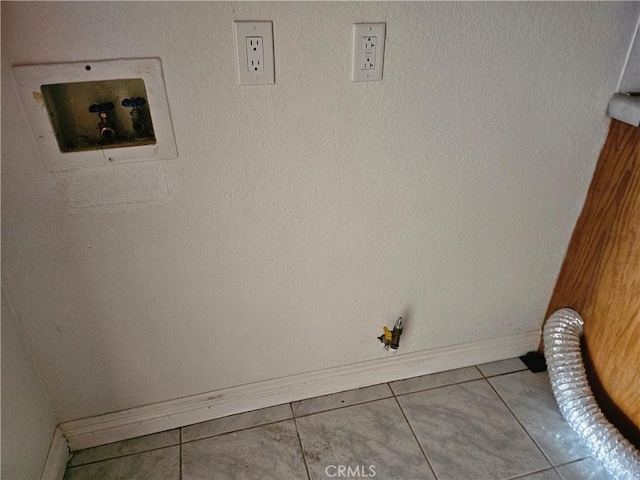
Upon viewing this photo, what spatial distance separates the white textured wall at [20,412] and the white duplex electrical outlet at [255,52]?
728 millimetres

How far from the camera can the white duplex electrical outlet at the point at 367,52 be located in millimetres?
961

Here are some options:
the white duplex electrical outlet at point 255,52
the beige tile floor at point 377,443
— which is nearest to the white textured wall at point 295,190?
the white duplex electrical outlet at point 255,52

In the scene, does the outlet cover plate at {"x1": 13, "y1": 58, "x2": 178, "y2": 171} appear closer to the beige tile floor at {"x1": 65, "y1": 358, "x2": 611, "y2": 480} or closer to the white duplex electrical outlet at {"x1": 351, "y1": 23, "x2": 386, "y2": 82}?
the white duplex electrical outlet at {"x1": 351, "y1": 23, "x2": 386, "y2": 82}

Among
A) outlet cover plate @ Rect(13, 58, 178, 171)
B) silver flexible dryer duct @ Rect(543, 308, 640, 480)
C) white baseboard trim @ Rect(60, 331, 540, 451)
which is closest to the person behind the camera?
outlet cover plate @ Rect(13, 58, 178, 171)

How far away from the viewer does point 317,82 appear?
3.26ft

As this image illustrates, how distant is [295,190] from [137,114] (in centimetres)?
38

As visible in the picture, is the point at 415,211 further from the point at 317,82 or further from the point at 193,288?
the point at 193,288

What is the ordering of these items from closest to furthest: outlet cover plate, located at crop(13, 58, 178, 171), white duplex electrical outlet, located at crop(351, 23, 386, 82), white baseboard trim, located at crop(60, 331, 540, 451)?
outlet cover plate, located at crop(13, 58, 178, 171) < white duplex electrical outlet, located at crop(351, 23, 386, 82) < white baseboard trim, located at crop(60, 331, 540, 451)

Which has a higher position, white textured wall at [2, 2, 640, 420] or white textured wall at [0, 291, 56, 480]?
white textured wall at [2, 2, 640, 420]

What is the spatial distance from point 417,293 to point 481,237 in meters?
0.24

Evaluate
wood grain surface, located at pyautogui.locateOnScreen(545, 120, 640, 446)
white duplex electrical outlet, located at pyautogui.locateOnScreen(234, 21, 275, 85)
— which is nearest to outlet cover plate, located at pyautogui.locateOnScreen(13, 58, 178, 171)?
white duplex electrical outlet, located at pyautogui.locateOnScreen(234, 21, 275, 85)

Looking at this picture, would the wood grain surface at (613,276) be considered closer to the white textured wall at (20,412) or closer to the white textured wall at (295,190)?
the white textured wall at (295,190)

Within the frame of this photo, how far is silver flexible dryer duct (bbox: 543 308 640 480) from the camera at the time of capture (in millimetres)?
1165

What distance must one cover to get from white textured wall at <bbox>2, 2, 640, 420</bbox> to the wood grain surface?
6 cm
